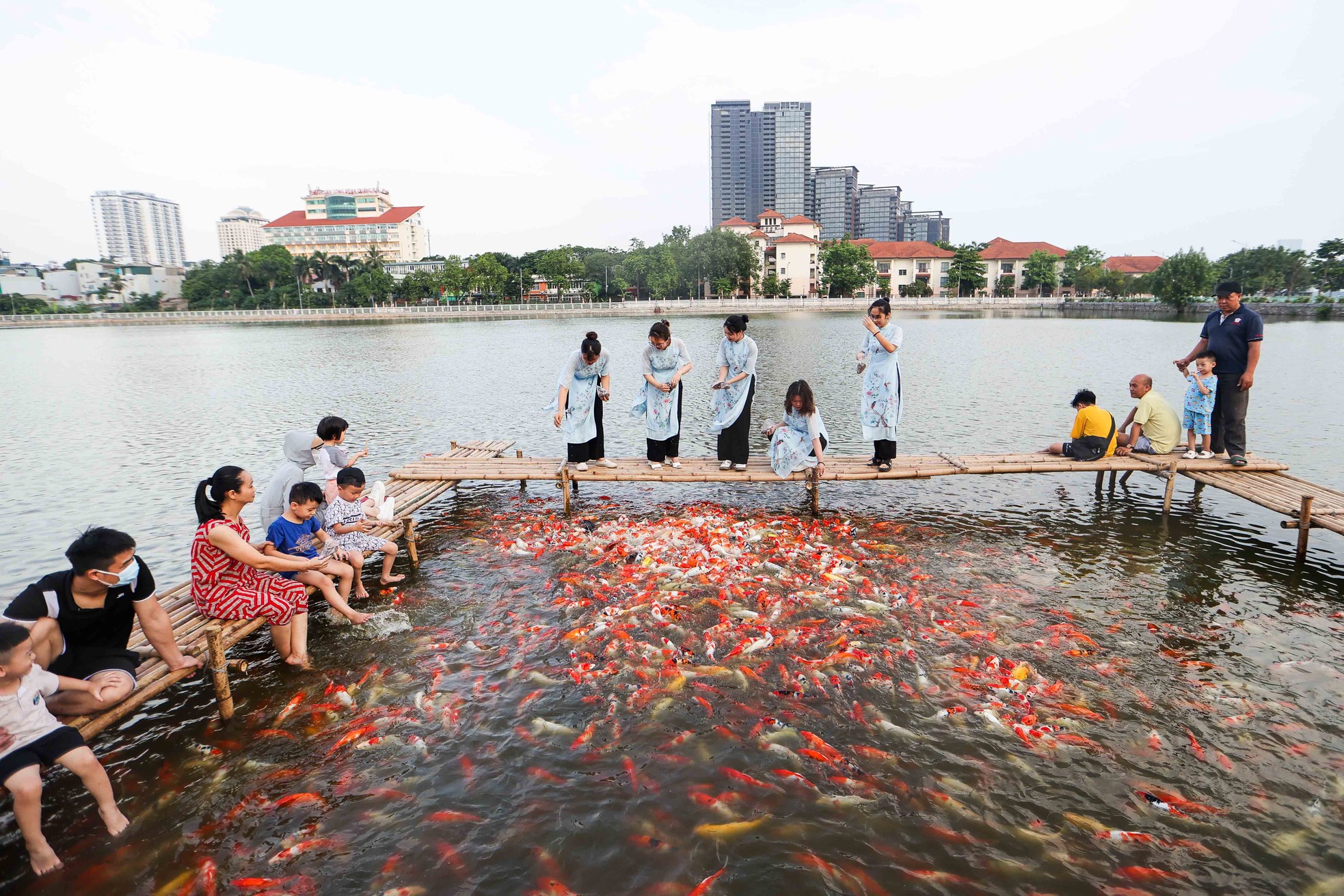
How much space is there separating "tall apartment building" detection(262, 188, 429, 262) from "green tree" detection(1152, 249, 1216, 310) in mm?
142605

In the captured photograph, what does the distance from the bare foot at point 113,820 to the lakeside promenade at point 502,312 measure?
8757 cm

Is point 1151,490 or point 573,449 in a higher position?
point 573,449

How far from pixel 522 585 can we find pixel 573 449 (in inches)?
136

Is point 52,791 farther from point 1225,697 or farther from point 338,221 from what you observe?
point 338,221

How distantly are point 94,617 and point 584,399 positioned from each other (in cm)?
715

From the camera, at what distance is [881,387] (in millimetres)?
10883

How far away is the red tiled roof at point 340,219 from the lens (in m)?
155

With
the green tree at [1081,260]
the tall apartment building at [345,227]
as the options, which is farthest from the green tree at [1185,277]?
the tall apartment building at [345,227]

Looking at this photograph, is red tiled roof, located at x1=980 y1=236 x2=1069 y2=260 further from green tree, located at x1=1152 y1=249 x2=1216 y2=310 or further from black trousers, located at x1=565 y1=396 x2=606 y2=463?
black trousers, located at x1=565 y1=396 x2=606 y2=463

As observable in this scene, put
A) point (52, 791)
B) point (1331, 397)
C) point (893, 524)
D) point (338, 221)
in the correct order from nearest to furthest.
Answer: point (52, 791), point (893, 524), point (1331, 397), point (338, 221)

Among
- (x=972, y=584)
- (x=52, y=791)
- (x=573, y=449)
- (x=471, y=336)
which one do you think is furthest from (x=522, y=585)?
(x=471, y=336)

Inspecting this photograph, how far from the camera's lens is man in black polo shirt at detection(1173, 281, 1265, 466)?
416 inches

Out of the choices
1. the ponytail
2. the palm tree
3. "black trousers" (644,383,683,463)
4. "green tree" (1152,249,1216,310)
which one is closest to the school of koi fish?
the ponytail

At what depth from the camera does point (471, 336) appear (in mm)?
58219
